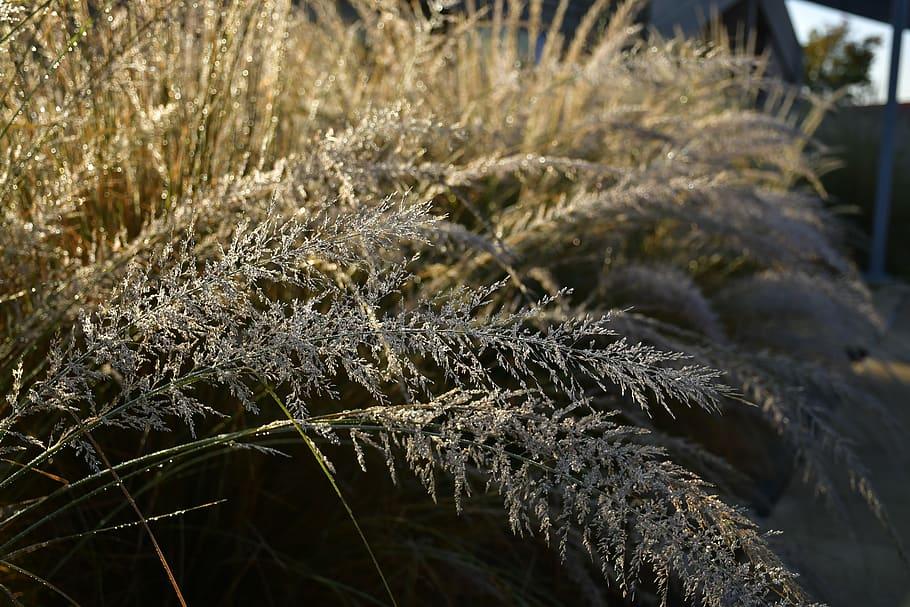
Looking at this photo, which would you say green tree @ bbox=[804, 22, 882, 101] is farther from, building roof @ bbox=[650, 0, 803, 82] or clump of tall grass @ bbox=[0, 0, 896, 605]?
clump of tall grass @ bbox=[0, 0, 896, 605]

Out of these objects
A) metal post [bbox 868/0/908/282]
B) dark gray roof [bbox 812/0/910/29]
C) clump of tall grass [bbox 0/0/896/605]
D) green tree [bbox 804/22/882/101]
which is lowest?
green tree [bbox 804/22/882/101]

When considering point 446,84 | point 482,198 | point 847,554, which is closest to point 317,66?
point 446,84

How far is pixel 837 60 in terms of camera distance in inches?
567

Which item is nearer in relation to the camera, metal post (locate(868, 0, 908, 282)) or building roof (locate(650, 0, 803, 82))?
metal post (locate(868, 0, 908, 282))

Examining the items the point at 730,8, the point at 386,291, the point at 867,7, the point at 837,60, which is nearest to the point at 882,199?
the point at 867,7

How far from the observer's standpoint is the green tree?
1358 centimetres

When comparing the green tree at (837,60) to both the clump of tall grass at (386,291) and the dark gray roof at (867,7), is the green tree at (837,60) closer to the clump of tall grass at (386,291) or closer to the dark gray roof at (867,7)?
the dark gray roof at (867,7)

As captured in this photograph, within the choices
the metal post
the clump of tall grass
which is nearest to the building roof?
the metal post

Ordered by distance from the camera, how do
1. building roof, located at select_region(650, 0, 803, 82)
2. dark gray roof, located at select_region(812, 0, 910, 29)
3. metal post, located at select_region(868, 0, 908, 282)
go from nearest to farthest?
1. metal post, located at select_region(868, 0, 908, 282)
2. building roof, located at select_region(650, 0, 803, 82)
3. dark gray roof, located at select_region(812, 0, 910, 29)

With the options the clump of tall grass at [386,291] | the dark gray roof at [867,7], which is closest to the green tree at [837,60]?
the dark gray roof at [867,7]

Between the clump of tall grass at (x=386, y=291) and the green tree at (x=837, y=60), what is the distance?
39.0 feet

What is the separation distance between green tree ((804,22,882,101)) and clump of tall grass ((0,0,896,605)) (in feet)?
39.0

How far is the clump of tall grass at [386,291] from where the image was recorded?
0.74 m

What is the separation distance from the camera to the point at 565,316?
1260 mm
